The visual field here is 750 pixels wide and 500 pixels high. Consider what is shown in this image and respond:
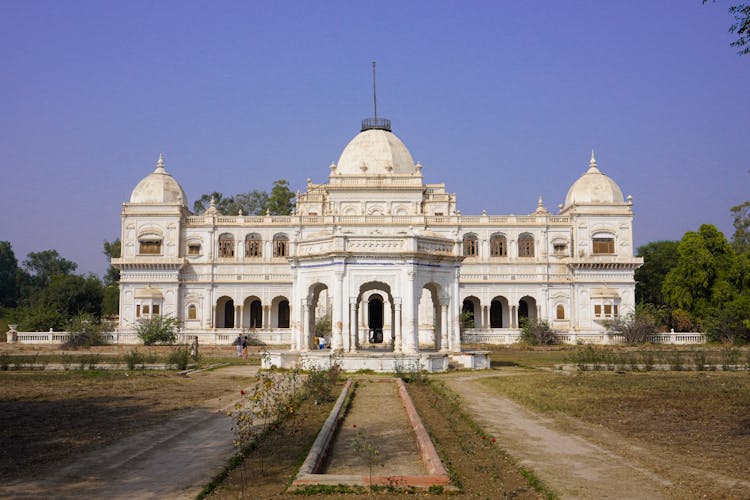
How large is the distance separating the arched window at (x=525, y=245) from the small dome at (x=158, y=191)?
28.5 m

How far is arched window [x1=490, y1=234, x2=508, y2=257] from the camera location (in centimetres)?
5672

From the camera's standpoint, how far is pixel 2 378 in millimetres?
23000

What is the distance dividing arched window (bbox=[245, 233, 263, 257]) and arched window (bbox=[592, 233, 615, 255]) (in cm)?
2761

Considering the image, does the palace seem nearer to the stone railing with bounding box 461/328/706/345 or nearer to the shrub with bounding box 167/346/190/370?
the stone railing with bounding box 461/328/706/345

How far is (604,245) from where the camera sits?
183 ft

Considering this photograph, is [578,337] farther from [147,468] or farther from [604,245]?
[147,468]

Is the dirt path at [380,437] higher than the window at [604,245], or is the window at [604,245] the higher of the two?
the window at [604,245]

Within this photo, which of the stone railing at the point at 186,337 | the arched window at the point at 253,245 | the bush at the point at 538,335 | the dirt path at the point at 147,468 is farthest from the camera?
the arched window at the point at 253,245

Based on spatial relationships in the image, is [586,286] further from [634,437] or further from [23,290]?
[23,290]

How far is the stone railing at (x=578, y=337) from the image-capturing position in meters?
45.4

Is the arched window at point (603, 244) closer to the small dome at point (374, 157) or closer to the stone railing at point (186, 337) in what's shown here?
the small dome at point (374, 157)

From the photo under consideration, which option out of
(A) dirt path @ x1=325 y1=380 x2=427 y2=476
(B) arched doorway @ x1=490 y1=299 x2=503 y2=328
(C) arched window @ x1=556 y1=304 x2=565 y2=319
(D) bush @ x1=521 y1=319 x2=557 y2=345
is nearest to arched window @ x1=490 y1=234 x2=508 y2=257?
(B) arched doorway @ x1=490 y1=299 x2=503 y2=328

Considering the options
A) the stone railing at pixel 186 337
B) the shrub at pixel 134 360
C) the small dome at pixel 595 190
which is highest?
the small dome at pixel 595 190

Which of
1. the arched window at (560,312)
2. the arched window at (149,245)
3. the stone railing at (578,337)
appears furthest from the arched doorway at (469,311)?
the arched window at (149,245)
